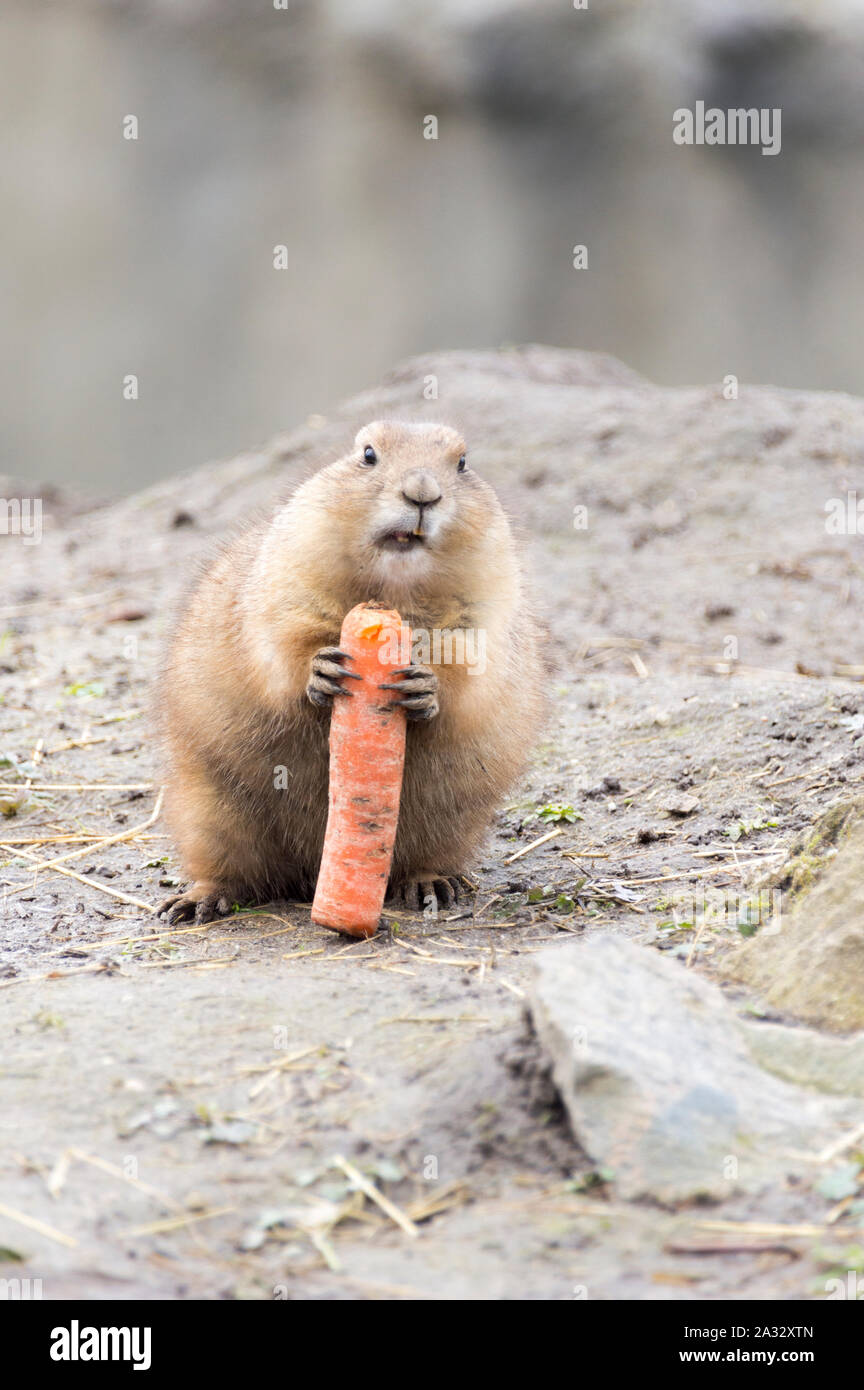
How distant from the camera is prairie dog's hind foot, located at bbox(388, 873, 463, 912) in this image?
503 centimetres

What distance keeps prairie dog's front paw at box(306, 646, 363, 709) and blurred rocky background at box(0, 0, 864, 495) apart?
10577 millimetres

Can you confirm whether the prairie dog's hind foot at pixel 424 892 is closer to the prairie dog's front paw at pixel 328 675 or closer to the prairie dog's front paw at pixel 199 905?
the prairie dog's front paw at pixel 199 905

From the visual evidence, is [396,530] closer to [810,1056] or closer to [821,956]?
[821,956]

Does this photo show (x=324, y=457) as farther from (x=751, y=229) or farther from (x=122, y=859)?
(x=751, y=229)

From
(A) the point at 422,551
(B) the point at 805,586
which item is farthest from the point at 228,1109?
(B) the point at 805,586

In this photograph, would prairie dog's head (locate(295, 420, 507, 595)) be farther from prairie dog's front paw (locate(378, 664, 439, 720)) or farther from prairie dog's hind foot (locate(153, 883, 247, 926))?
prairie dog's hind foot (locate(153, 883, 247, 926))

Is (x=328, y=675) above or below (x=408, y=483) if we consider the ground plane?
below

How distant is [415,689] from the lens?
4383mm

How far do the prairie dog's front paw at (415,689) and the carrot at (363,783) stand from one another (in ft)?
0.09

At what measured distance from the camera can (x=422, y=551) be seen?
436 centimetres

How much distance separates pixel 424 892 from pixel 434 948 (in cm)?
69

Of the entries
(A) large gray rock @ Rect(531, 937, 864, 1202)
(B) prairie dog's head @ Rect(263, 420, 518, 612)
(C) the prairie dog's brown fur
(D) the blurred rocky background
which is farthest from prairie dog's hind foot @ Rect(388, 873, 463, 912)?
(D) the blurred rocky background

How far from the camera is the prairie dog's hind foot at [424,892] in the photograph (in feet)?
16.5

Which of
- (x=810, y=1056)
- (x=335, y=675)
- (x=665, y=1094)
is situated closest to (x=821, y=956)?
(x=810, y=1056)
